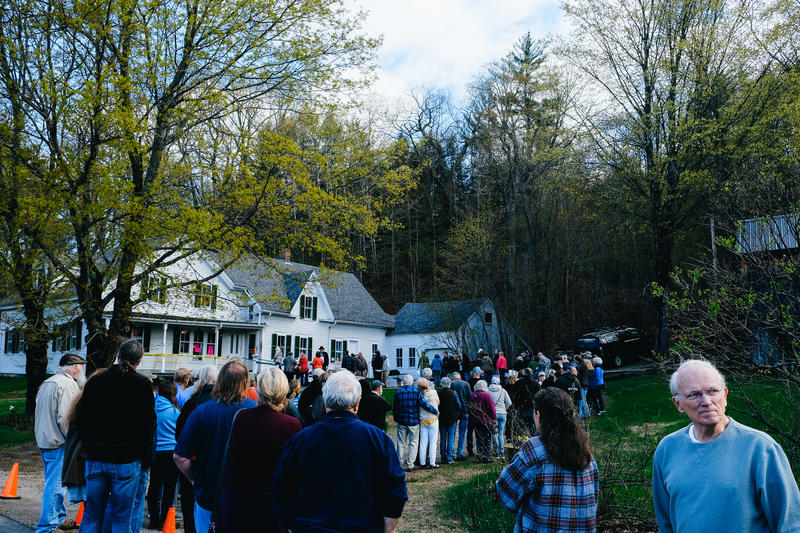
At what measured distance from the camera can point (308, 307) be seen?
40094 millimetres

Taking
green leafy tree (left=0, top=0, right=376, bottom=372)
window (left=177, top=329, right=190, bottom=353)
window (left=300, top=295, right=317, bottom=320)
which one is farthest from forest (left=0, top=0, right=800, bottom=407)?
window (left=300, top=295, right=317, bottom=320)

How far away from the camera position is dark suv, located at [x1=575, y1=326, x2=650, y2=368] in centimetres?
2967

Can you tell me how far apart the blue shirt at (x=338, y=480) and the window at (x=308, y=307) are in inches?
1419

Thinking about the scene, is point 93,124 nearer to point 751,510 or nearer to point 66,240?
point 66,240

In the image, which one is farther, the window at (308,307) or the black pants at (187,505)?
the window at (308,307)

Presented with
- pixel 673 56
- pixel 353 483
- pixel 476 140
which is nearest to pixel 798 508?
pixel 353 483

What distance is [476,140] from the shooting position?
45281 mm

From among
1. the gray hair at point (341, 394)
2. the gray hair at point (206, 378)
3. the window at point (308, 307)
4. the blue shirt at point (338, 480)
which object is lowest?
the blue shirt at point (338, 480)

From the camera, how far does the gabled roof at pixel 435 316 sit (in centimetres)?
3557

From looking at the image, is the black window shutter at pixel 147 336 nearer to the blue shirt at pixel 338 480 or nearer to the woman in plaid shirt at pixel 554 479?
the blue shirt at pixel 338 480

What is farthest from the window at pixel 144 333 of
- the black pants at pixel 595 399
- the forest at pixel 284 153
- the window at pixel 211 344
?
the black pants at pixel 595 399

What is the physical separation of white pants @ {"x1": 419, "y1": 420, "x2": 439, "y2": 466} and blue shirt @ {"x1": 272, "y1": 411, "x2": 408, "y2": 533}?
9.65 metres

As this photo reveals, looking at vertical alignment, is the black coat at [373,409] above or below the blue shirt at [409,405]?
above

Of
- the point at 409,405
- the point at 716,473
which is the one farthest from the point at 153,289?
the point at 716,473
